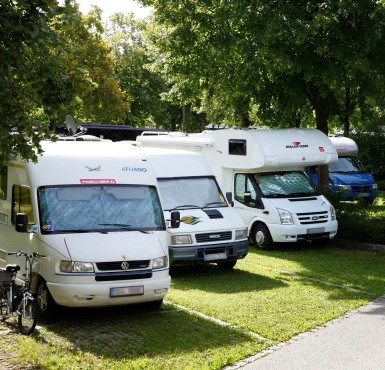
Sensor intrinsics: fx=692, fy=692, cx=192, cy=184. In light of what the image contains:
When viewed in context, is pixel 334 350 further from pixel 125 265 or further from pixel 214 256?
pixel 214 256

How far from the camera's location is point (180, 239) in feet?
43.8

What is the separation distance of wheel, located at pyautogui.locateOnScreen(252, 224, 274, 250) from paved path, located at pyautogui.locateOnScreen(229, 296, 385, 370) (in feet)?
21.9

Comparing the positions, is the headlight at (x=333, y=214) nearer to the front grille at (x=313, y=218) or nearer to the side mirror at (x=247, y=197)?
the front grille at (x=313, y=218)

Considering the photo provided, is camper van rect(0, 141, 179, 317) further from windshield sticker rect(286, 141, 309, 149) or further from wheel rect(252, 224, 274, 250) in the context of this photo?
windshield sticker rect(286, 141, 309, 149)

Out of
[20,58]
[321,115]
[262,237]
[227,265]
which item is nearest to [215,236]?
[227,265]

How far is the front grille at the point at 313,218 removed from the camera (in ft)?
53.8

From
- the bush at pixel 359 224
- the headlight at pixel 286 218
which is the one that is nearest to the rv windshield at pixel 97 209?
the headlight at pixel 286 218

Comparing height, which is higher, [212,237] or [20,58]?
[20,58]

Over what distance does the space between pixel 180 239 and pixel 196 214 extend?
812 mm

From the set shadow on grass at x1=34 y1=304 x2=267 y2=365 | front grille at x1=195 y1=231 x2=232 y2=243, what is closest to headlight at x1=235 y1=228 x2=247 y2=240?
front grille at x1=195 y1=231 x2=232 y2=243

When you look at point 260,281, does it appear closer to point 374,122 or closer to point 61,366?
point 61,366

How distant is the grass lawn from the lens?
8164 millimetres

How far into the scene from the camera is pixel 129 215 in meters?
10.5

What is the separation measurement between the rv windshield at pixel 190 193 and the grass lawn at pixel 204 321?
138 cm
